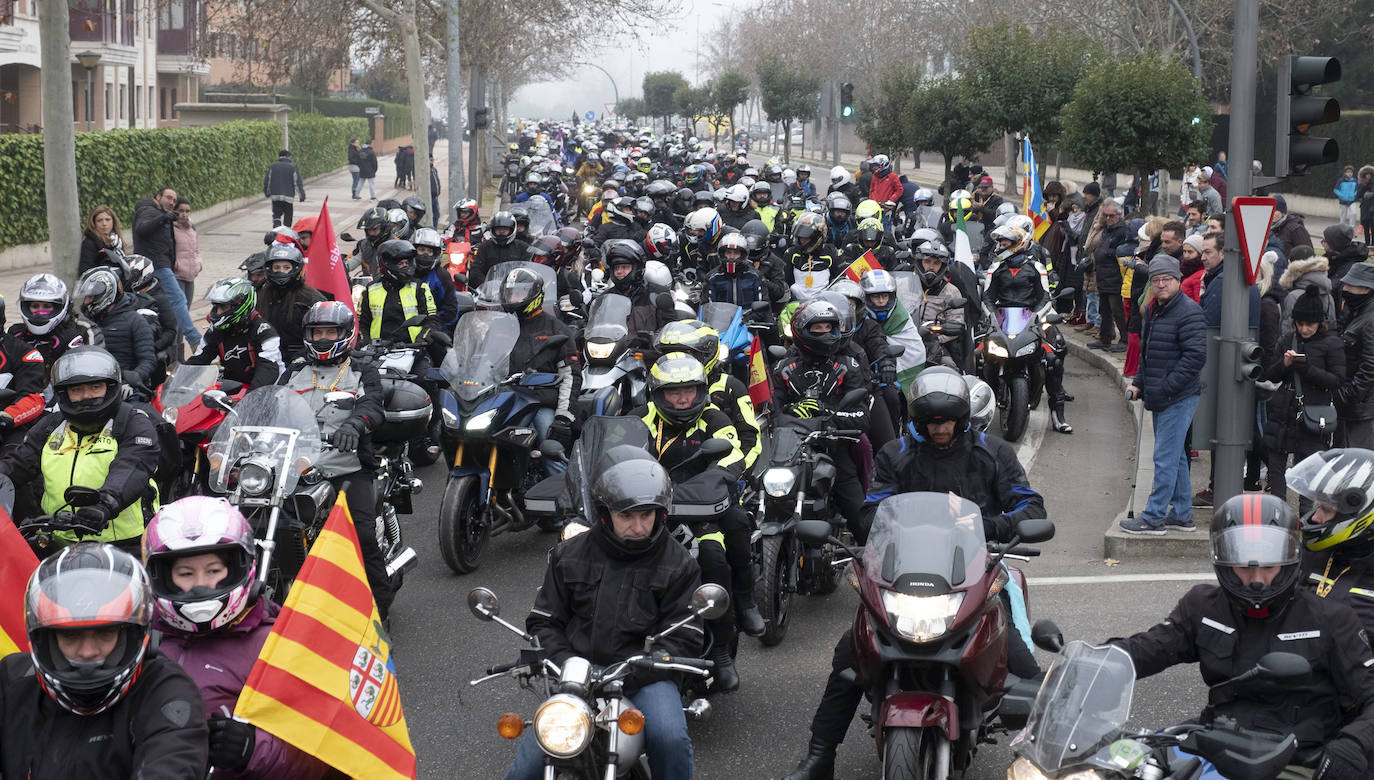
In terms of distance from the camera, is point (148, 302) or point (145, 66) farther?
point (145, 66)

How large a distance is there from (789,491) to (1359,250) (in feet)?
21.5

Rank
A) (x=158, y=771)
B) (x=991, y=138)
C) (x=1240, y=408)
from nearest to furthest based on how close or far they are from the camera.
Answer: (x=158, y=771)
(x=1240, y=408)
(x=991, y=138)

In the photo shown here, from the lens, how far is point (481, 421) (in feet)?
30.7

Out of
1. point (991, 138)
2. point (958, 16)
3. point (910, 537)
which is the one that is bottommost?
point (910, 537)

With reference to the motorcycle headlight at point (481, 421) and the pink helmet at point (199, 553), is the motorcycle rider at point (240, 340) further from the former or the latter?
the pink helmet at point (199, 553)

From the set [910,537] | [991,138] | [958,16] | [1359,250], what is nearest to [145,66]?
[958,16]

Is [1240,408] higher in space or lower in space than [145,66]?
lower

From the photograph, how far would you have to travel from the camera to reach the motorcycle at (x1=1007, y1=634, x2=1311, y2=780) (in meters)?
4.00

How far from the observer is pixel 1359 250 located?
1215cm

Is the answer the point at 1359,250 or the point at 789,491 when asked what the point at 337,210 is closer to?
the point at 1359,250

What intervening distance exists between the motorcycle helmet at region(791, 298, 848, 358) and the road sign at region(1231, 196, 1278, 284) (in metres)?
2.32

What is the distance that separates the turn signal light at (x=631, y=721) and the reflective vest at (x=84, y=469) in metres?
3.34

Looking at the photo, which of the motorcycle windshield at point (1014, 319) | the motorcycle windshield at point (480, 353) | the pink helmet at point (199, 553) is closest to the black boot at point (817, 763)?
the pink helmet at point (199, 553)

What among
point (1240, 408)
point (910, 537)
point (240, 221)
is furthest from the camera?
point (240, 221)
